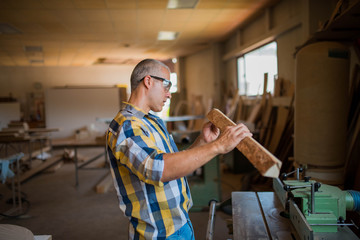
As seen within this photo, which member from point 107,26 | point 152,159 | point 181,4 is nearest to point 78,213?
point 152,159

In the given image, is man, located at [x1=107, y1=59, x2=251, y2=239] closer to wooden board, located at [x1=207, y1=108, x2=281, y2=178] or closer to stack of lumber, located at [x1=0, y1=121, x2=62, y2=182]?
wooden board, located at [x1=207, y1=108, x2=281, y2=178]

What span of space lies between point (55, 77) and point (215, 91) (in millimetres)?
7398

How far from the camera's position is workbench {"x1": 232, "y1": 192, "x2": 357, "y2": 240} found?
142 centimetres

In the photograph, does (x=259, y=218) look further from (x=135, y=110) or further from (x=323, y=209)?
(x=135, y=110)

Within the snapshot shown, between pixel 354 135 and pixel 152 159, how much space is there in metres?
2.60

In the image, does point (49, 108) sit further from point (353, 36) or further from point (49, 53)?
point (353, 36)

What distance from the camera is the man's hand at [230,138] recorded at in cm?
105

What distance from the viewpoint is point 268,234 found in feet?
4.91

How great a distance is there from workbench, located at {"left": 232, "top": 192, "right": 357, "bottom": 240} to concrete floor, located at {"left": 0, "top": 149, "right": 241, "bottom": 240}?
4.33 feet

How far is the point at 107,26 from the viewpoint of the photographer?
6.63 metres

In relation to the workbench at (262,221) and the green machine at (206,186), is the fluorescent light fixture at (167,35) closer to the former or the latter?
the green machine at (206,186)

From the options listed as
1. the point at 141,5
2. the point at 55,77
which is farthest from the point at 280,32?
the point at 55,77

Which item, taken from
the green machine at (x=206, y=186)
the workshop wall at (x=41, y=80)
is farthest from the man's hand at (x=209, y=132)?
the workshop wall at (x=41, y=80)

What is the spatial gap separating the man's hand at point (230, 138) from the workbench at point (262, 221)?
2.02ft
